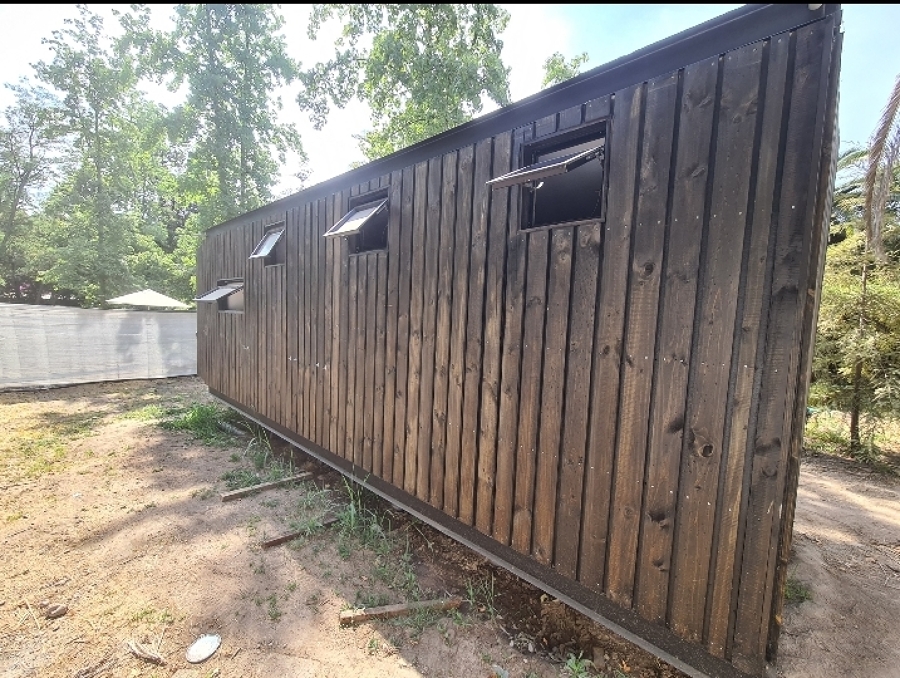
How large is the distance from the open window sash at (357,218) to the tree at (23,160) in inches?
518

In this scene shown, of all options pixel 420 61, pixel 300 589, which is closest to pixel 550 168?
pixel 300 589

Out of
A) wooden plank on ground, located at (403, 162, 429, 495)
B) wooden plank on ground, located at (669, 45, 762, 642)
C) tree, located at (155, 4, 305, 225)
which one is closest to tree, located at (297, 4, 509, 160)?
tree, located at (155, 4, 305, 225)

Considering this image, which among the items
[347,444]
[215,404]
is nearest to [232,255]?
[215,404]

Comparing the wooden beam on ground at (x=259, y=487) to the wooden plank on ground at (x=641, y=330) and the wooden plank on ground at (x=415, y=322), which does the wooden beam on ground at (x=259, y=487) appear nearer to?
the wooden plank on ground at (x=415, y=322)

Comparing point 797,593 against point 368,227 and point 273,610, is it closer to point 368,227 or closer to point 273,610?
point 273,610

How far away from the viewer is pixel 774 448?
152 centimetres

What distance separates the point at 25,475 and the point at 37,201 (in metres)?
16.1

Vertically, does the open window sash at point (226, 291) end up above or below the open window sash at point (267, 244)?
below

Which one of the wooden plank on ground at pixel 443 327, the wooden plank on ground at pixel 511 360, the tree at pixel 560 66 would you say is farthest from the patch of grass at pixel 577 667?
the tree at pixel 560 66

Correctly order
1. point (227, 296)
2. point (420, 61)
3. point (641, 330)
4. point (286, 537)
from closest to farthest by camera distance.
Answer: point (641, 330), point (286, 537), point (227, 296), point (420, 61)

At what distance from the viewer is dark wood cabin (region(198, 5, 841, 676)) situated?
154 centimetres

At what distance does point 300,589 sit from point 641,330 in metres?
2.81

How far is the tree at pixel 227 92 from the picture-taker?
32.9 feet

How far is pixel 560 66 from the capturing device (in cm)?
1183
